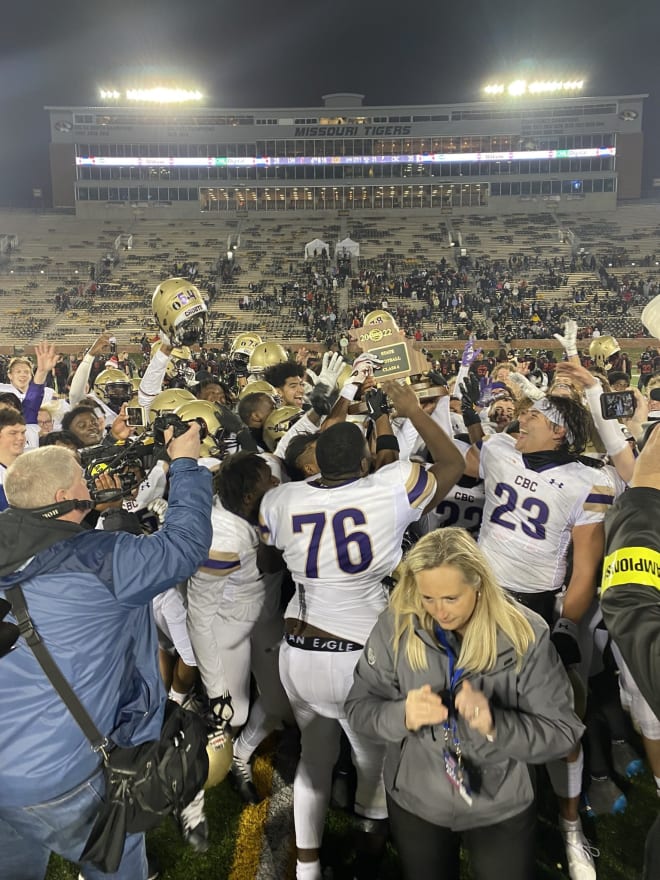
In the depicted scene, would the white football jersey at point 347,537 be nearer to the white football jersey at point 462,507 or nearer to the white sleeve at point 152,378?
the white football jersey at point 462,507

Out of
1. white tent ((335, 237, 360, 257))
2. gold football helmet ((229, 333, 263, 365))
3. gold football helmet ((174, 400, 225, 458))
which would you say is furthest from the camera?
white tent ((335, 237, 360, 257))

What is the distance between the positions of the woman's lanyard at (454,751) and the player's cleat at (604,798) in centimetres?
160

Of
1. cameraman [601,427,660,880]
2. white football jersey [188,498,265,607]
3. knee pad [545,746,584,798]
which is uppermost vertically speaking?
cameraman [601,427,660,880]

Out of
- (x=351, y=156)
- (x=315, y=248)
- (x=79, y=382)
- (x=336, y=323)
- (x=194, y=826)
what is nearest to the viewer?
(x=194, y=826)

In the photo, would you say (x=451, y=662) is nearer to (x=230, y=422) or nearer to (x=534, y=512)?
(x=534, y=512)

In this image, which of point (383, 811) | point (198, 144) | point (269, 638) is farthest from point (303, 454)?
point (198, 144)

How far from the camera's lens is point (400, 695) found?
211cm

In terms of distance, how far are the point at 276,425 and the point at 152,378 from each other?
123 centimetres

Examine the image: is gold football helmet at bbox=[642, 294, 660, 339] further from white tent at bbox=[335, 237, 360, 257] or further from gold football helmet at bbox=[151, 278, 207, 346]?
white tent at bbox=[335, 237, 360, 257]

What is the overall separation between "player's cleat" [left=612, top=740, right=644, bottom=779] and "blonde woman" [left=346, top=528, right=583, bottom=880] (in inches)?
63.6

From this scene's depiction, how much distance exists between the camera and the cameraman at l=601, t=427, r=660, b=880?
1.36 m

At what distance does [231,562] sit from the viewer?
125 inches

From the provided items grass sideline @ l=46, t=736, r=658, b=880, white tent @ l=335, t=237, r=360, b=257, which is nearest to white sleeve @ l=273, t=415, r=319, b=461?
grass sideline @ l=46, t=736, r=658, b=880

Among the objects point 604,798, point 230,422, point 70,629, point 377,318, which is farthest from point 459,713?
point 377,318
